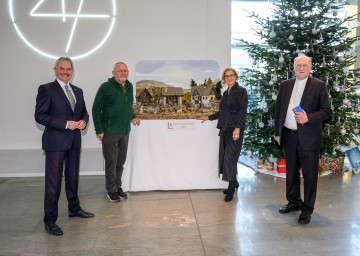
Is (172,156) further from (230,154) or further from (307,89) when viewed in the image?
(307,89)

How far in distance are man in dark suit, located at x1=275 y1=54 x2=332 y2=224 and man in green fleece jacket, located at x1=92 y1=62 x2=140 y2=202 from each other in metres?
1.64

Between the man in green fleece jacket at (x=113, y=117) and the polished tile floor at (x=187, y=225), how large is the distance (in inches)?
16.0

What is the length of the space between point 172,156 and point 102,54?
210 centimetres

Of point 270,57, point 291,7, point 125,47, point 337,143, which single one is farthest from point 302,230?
point 125,47

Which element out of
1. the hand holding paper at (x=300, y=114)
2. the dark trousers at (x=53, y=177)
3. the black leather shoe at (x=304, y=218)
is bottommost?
the black leather shoe at (x=304, y=218)

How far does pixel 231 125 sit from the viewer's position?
12.6 ft

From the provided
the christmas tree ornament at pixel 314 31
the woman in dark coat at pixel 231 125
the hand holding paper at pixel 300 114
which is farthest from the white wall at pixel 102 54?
the hand holding paper at pixel 300 114

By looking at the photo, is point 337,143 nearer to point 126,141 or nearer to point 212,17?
point 212,17

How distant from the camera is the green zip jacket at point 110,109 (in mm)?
3756

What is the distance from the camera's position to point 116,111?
3787 millimetres

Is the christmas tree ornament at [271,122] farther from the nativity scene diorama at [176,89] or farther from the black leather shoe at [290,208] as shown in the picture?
the black leather shoe at [290,208]

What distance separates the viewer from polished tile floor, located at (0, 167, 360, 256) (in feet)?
9.01

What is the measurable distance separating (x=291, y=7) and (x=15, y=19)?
3990 millimetres

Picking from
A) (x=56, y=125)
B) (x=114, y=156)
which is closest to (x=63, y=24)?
(x=114, y=156)
